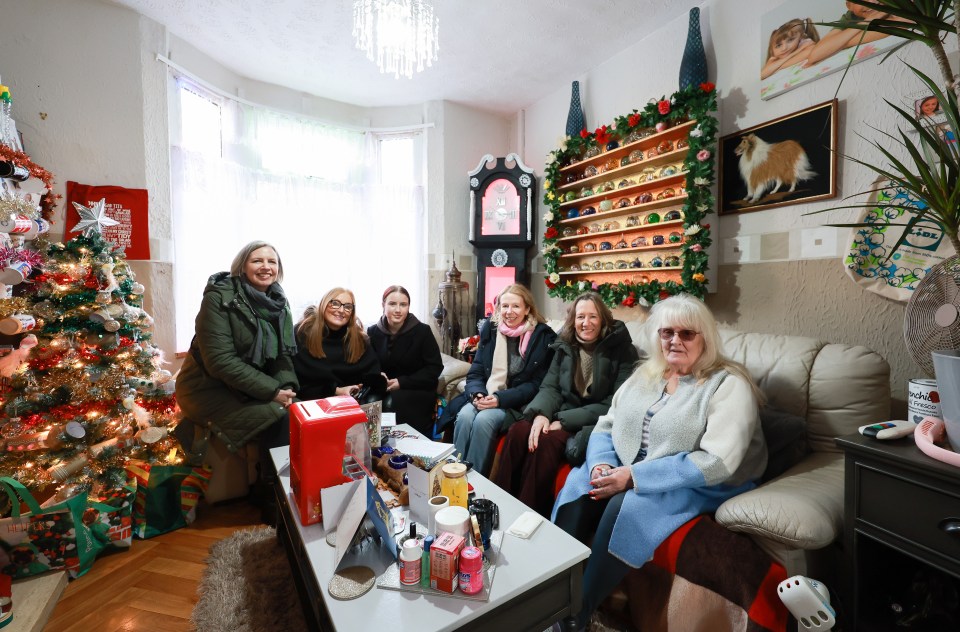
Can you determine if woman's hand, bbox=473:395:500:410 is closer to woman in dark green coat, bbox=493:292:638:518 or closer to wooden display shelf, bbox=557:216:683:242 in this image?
woman in dark green coat, bbox=493:292:638:518

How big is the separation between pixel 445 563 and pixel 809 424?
1.46 metres

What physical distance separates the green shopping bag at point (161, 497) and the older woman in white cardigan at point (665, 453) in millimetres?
1790

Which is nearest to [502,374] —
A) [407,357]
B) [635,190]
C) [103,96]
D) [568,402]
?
[568,402]

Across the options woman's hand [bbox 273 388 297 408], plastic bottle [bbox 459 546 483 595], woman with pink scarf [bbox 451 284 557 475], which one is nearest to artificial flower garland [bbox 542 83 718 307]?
woman with pink scarf [bbox 451 284 557 475]

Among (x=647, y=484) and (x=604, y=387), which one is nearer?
(x=647, y=484)

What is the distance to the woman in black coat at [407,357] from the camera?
257 cm

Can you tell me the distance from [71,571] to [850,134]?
12.4 ft

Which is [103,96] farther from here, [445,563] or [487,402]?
[445,563]

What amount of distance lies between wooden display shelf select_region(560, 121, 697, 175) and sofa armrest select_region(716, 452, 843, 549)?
5.91 ft

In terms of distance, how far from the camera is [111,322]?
188 centimetres

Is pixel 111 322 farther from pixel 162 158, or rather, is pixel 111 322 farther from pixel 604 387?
pixel 604 387

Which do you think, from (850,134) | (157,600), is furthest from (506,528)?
(850,134)

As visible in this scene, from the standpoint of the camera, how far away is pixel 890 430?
3.48 ft

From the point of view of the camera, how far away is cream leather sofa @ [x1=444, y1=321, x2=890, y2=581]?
1096mm
